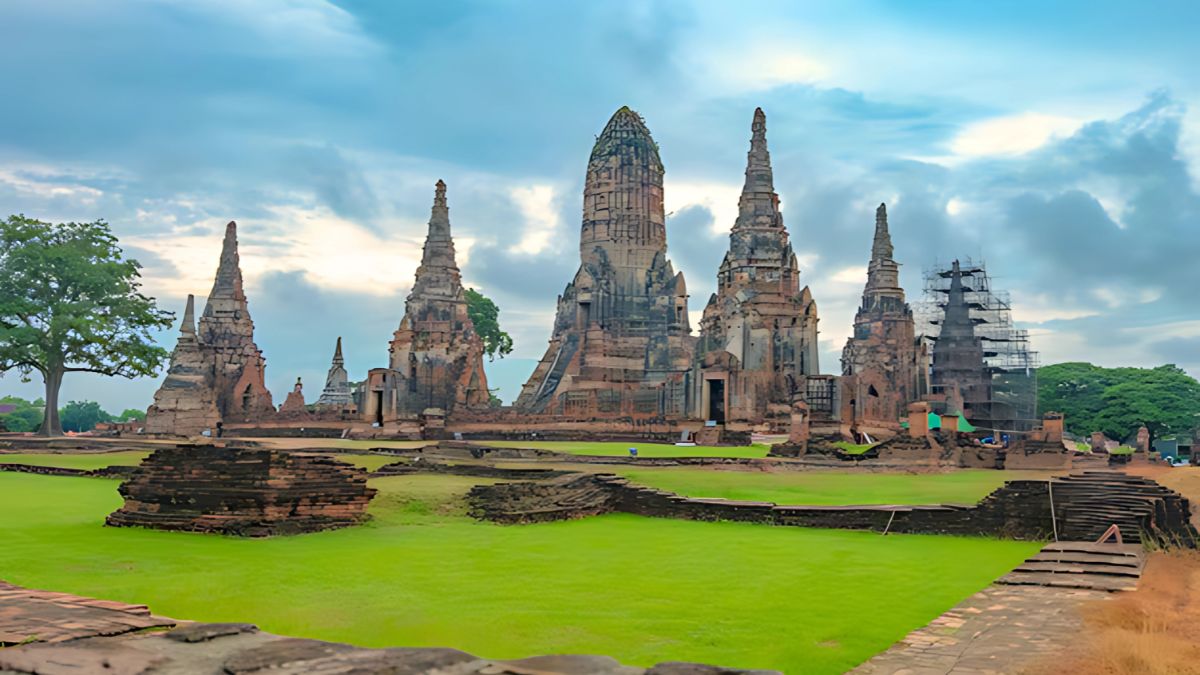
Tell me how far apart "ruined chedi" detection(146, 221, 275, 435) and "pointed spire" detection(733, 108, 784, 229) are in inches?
909

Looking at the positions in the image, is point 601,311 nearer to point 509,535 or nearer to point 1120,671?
point 509,535

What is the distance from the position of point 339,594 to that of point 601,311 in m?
37.6

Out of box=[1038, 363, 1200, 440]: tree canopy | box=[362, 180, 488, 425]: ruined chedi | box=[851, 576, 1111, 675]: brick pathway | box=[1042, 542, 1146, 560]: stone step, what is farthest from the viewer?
box=[1038, 363, 1200, 440]: tree canopy

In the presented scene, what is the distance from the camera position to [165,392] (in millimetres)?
Answer: 44469

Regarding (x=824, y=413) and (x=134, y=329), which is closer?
(x=824, y=413)

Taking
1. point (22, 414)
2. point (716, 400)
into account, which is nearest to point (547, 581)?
point (716, 400)

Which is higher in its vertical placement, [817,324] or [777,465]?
[817,324]

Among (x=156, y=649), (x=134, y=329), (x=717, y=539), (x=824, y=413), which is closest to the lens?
(x=156, y=649)

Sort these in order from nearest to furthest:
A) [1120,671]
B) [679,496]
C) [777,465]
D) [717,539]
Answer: [1120,671] < [717,539] < [679,496] < [777,465]

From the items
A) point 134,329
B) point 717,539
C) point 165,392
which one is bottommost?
point 717,539

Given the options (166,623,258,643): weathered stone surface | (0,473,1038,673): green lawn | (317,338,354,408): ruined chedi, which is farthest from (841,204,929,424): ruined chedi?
(166,623,258,643): weathered stone surface

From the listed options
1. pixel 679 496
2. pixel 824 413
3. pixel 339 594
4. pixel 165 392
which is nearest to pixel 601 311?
pixel 824 413

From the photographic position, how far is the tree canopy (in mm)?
60125

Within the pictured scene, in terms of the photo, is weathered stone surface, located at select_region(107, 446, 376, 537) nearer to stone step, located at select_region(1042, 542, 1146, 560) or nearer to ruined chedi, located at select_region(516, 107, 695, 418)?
stone step, located at select_region(1042, 542, 1146, 560)
